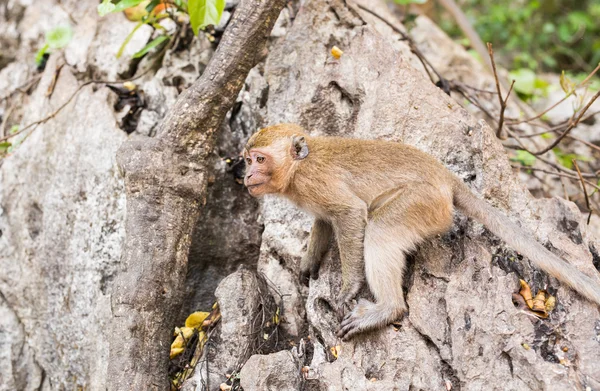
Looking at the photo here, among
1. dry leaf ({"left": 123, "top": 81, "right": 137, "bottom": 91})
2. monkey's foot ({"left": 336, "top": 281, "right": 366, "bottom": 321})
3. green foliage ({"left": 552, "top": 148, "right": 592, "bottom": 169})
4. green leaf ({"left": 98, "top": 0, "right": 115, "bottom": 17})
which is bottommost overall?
green foliage ({"left": 552, "top": 148, "right": 592, "bottom": 169})

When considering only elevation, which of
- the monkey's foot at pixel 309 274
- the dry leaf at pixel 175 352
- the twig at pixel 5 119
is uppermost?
the monkey's foot at pixel 309 274

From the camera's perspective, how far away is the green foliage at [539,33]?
1194 cm

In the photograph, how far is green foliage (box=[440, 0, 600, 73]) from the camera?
1194 centimetres

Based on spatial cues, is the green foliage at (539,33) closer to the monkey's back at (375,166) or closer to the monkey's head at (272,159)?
the monkey's back at (375,166)

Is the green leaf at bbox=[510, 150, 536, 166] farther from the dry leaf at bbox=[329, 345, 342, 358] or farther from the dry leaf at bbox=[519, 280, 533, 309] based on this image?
the dry leaf at bbox=[329, 345, 342, 358]

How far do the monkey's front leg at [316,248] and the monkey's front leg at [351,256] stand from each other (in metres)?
0.45

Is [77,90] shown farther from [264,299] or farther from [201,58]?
[264,299]

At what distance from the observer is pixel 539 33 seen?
1258cm

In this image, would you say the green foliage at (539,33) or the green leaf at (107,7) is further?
the green foliage at (539,33)

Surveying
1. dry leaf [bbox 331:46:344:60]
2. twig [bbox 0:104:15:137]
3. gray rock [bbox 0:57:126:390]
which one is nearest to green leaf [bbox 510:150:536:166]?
dry leaf [bbox 331:46:344:60]

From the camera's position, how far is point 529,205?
14.8ft

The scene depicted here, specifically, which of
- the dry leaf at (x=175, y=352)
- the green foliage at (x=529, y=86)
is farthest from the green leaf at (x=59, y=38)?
the green foliage at (x=529, y=86)

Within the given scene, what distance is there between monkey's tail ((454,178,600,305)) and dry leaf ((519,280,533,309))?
158mm

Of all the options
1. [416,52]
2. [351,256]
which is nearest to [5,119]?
[416,52]
